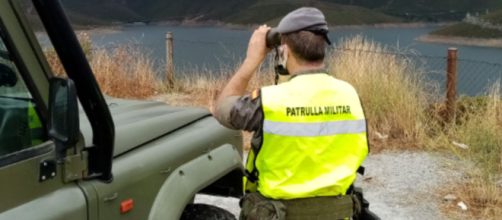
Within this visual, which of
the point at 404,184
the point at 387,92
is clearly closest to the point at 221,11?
the point at 387,92

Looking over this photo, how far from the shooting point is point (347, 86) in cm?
274

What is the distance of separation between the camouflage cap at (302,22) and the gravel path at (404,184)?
328cm

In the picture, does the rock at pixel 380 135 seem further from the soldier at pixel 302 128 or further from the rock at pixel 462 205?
the soldier at pixel 302 128

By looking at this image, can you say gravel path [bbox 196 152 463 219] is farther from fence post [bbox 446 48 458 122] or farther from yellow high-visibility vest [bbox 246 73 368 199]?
yellow high-visibility vest [bbox 246 73 368 199]

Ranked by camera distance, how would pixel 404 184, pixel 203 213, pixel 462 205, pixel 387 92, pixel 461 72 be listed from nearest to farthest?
pixel 203 213
pixel 462 205
pixel 404 184
pixel 387 92
pixel 461 72

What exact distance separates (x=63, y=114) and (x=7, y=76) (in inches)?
12.6

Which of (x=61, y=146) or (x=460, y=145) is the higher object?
(x=61, y=146)

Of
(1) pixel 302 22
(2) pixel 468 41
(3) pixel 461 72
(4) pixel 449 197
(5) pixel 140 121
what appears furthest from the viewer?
(2) pixel 468 41

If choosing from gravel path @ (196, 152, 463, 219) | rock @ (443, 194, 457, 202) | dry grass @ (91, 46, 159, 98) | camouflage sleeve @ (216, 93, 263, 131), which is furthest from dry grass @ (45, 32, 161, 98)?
camouflage sleeve @ (216, 93, 263, 131)

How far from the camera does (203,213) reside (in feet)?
10.5

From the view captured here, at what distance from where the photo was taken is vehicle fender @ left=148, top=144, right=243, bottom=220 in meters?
2.53

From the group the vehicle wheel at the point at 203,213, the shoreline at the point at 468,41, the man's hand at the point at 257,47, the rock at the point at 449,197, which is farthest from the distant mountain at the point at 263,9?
the man's hand at the point at 257,47

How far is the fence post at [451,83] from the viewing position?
8852 millimetres

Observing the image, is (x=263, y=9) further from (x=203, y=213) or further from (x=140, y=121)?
(x=140, y=121)
